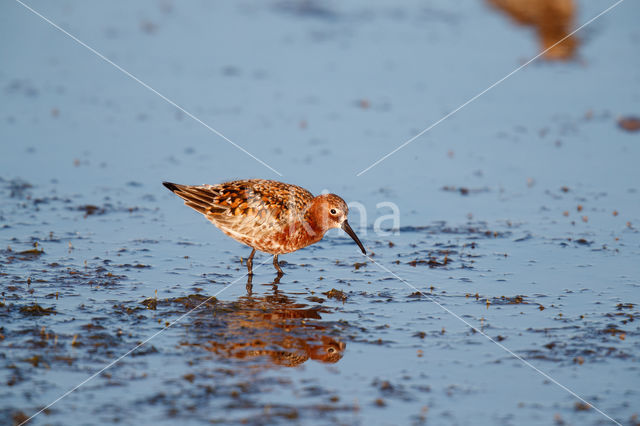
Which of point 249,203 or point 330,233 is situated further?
point 330,233

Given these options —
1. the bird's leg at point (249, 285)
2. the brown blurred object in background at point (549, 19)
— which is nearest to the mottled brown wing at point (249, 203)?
the bird's leg at point (249, 285)

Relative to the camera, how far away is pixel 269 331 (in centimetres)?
873

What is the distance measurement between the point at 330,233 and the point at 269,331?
3969 millimetres

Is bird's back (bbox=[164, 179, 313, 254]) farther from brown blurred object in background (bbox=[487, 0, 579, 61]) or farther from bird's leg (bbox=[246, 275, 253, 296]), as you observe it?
brown blurred object in background (bbox=[487, 0, 579, 61])

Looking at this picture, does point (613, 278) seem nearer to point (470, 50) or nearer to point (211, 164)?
point (211, 164)

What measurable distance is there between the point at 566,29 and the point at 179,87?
11.1 m

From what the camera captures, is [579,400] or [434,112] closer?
[579,400]

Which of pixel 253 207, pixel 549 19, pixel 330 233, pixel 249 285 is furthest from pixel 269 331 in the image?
pixel 549 19

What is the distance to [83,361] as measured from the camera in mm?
7723

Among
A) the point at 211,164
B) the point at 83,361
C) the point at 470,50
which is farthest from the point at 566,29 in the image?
the point at 83,361

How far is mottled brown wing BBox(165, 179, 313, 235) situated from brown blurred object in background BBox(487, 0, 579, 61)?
42.5ft

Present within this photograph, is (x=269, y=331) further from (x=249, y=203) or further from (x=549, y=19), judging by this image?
(x=549, y=19)

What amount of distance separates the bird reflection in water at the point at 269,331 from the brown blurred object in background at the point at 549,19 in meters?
14.3

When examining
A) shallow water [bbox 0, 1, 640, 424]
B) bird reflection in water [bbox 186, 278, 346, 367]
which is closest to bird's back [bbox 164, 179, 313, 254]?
shallow water [bbox 0, 1, 640, 424]
